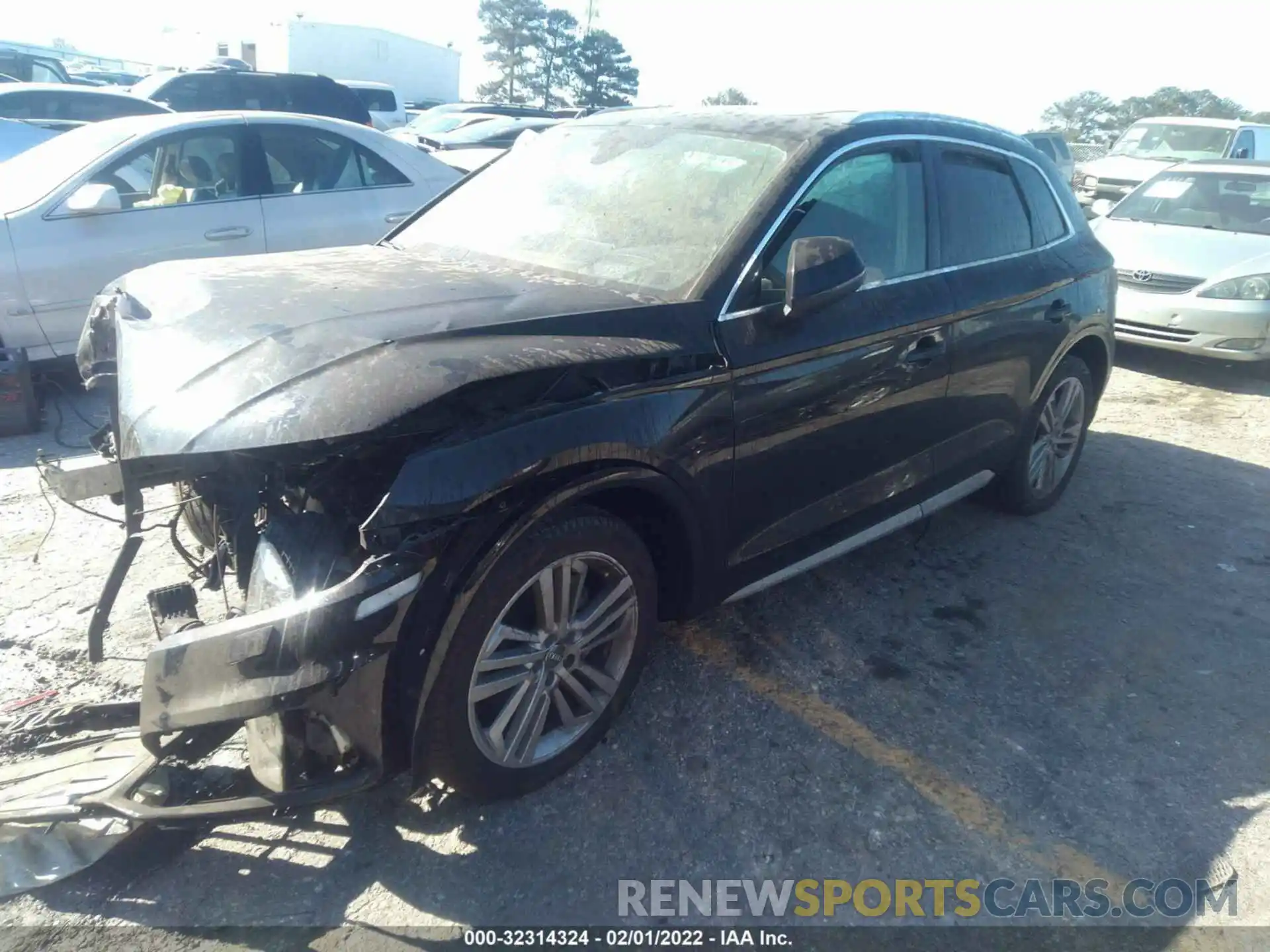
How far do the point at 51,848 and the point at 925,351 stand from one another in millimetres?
3163

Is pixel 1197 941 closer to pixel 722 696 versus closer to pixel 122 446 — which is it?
pixel 722 696

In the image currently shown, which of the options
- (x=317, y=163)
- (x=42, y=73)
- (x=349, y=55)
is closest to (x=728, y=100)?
(x=317, y=163)

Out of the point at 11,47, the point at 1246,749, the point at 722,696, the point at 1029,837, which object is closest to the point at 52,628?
the point at 722,696

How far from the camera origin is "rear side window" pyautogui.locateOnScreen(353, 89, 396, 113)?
71.0 ft

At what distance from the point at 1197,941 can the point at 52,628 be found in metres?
3.74

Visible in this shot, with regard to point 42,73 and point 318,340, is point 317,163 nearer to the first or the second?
point 318,340

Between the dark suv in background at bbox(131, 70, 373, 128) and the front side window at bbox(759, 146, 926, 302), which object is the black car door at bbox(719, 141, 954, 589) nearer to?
the front side window at bbox(759, 146, 926, 302)

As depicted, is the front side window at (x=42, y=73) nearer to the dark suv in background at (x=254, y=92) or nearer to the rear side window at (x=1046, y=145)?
the dark suv in background at (x=254, y=92)

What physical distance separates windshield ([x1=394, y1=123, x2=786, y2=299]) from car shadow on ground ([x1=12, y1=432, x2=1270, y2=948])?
1.42m

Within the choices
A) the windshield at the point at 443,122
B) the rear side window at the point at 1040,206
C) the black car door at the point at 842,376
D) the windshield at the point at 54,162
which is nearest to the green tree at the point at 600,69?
the windshield at the point at 443,122

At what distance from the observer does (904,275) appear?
361 cm

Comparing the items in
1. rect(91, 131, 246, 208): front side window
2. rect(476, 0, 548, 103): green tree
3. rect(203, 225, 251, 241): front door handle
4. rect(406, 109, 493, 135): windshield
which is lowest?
rect(203, 225, 251, 241): front door handle

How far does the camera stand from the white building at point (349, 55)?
37656 mm

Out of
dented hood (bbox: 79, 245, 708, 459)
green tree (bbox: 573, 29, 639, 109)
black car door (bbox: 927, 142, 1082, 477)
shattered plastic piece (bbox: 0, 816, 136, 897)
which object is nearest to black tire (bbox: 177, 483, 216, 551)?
dented hood (bbox: 79, 245, 708, 459)
